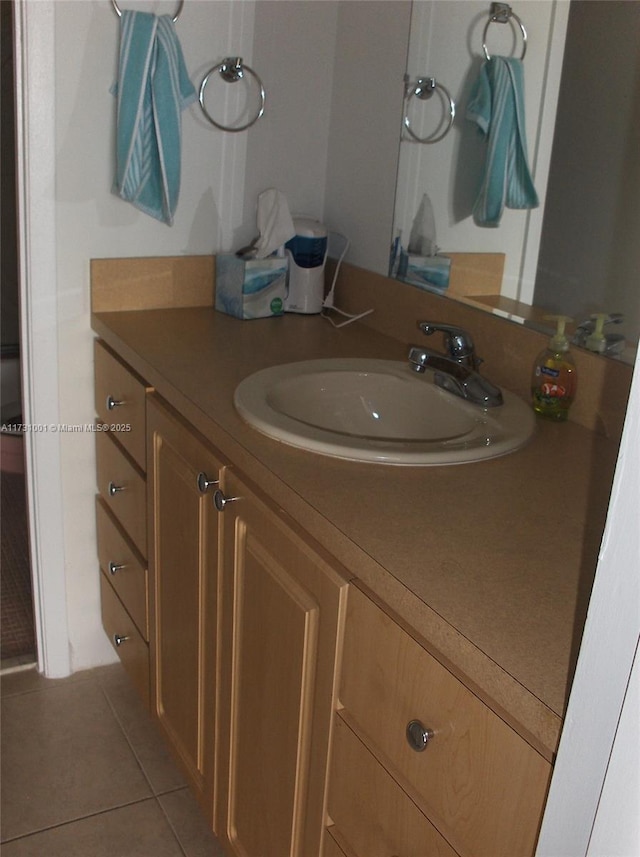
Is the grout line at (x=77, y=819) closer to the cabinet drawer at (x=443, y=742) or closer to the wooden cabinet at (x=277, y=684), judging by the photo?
the wooden cabinet at (x=277, y=684)

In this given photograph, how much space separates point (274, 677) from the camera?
120 centimetres

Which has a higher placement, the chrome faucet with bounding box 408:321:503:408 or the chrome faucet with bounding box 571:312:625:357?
the chrome faucet with bounding box 571:312:625:357

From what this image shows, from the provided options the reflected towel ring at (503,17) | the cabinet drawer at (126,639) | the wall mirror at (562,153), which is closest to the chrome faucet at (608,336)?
the wall mirror at (562,153)

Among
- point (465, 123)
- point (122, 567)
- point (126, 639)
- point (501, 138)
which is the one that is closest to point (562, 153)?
point (501, 138)

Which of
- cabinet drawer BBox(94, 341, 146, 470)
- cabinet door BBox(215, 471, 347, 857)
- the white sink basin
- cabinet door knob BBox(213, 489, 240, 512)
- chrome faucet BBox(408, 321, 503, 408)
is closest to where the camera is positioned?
cabinet door BBox(215, 471, 347, 857)

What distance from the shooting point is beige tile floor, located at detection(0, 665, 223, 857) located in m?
1.69

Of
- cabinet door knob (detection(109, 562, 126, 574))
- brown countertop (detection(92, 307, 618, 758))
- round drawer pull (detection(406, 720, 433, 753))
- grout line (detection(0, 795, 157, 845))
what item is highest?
brown countertop (detection(92, 307, 618, 758))

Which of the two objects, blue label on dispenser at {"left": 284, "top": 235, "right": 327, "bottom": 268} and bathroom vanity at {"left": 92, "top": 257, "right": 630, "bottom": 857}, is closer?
bathroom vanity at {"left": 92, "top": 257, "right": 630, "bottom": 857}

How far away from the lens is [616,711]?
595mm

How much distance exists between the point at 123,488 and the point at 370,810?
0.99 m

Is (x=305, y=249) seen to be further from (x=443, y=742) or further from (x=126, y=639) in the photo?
(x=443, y=742)

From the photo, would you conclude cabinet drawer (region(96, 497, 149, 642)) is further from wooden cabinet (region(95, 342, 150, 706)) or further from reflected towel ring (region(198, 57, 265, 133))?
reflected towel ring (region(198, 57, 265, 133))

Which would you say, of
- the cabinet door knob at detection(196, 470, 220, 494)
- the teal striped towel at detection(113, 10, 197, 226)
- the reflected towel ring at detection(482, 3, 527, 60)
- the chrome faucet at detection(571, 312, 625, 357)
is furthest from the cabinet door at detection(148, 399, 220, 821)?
the reflected towel ring at detection(482, 3, 527, 60)

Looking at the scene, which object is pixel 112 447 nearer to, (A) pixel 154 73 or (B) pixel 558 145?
(A) pixel 154 73
